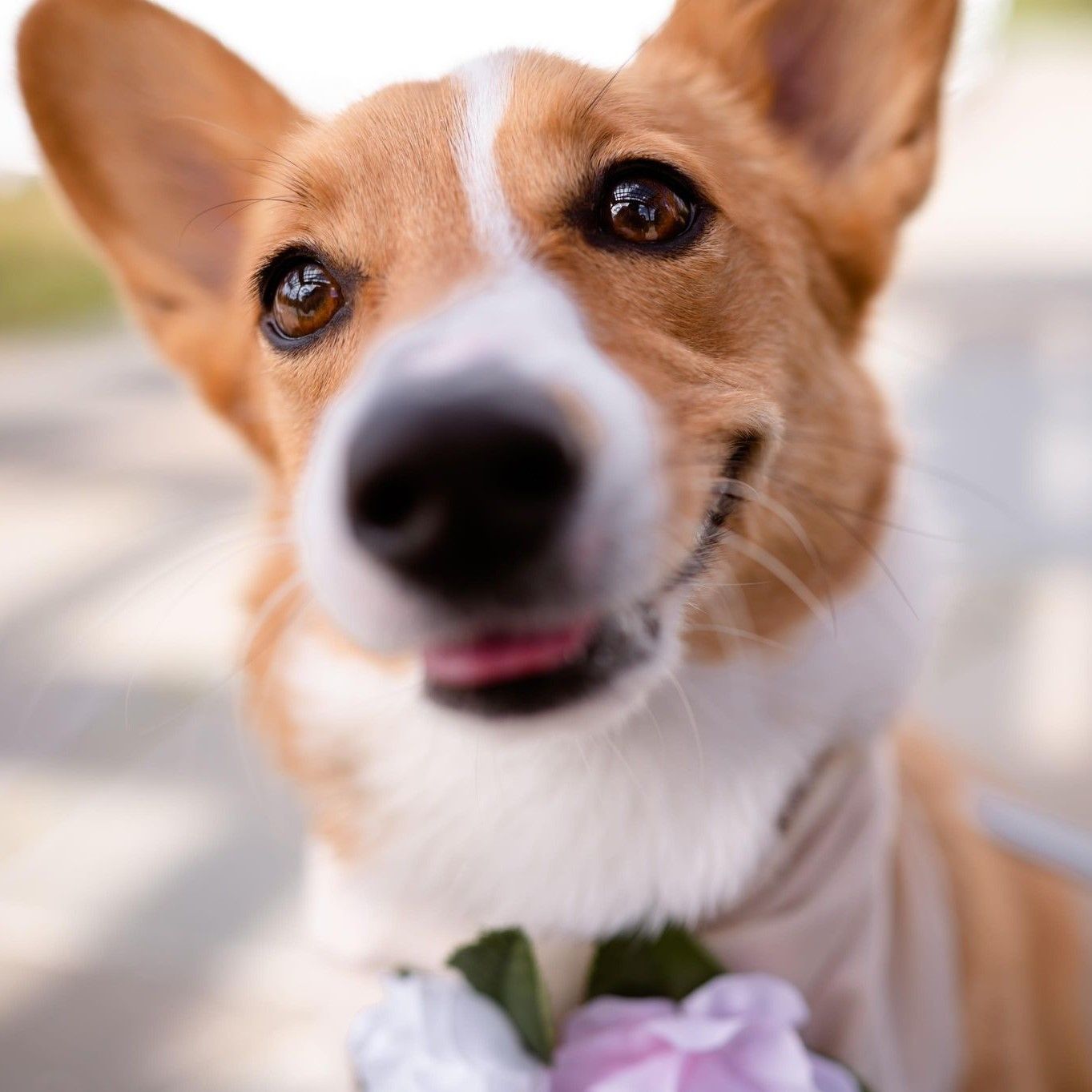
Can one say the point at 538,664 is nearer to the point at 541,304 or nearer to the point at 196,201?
the point at 541,304

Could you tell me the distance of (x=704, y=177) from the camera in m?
1.18

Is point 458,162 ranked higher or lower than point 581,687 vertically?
higher

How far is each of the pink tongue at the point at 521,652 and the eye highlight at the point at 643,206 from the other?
0.43 m

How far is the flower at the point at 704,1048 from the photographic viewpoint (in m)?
1.09

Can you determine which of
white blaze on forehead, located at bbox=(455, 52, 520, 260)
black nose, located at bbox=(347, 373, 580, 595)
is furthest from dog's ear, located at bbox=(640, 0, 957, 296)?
black nose, located at bbox=(347, 373, 580, 595)

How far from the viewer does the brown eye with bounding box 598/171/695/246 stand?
A: 44.5 inches

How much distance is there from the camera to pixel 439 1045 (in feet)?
3.61

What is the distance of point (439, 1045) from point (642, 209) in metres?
0.88

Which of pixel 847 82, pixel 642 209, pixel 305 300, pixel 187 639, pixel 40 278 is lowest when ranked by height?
pixel 187 639

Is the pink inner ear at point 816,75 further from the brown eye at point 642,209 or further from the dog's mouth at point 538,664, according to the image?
the dog's mouth at point 538,664

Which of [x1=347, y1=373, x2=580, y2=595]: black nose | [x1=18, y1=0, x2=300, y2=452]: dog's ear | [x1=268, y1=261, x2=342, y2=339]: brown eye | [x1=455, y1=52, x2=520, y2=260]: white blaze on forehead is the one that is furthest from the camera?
[x1=18, y1=0, x2=300, y2=452]: dog's ear

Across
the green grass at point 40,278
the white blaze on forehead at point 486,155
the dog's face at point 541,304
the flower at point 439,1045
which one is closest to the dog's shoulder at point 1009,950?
the dog's face at point 541,304

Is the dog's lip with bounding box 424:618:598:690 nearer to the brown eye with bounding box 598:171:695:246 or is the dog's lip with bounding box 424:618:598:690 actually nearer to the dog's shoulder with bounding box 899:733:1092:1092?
the brown eye with bounding box 598:171:695:246

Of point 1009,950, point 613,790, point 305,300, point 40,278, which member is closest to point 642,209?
point 305,300
